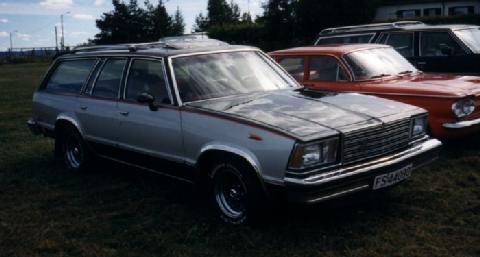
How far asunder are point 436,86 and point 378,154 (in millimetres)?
2952

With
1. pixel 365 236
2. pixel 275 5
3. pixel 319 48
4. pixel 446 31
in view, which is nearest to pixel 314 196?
pixel 365 236

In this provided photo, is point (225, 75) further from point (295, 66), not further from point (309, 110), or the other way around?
point (295, 66)

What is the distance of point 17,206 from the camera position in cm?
629

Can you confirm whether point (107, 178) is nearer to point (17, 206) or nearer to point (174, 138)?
point (17, 206)

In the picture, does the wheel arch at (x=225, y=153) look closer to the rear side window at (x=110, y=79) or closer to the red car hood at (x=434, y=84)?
the rear side window at (x=110, y=79)

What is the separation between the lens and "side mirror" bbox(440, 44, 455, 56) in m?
10.1

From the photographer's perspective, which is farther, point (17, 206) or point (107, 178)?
point (107, 178)

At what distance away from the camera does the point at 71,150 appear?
25.7 ft

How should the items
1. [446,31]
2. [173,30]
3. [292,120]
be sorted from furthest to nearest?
[173,30]
[446,31]
[292,120]

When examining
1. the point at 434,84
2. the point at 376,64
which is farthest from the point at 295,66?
the point at 434,84

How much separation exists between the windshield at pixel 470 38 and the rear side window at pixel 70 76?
6598mm

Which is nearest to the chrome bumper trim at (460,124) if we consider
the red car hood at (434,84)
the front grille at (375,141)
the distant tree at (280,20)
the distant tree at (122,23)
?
the red car hood at (434,84)

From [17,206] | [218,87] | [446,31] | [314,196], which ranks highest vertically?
[446,31]

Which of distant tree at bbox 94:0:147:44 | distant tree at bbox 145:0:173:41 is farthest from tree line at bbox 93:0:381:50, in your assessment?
distant tree at bbox 94:0:147:44
